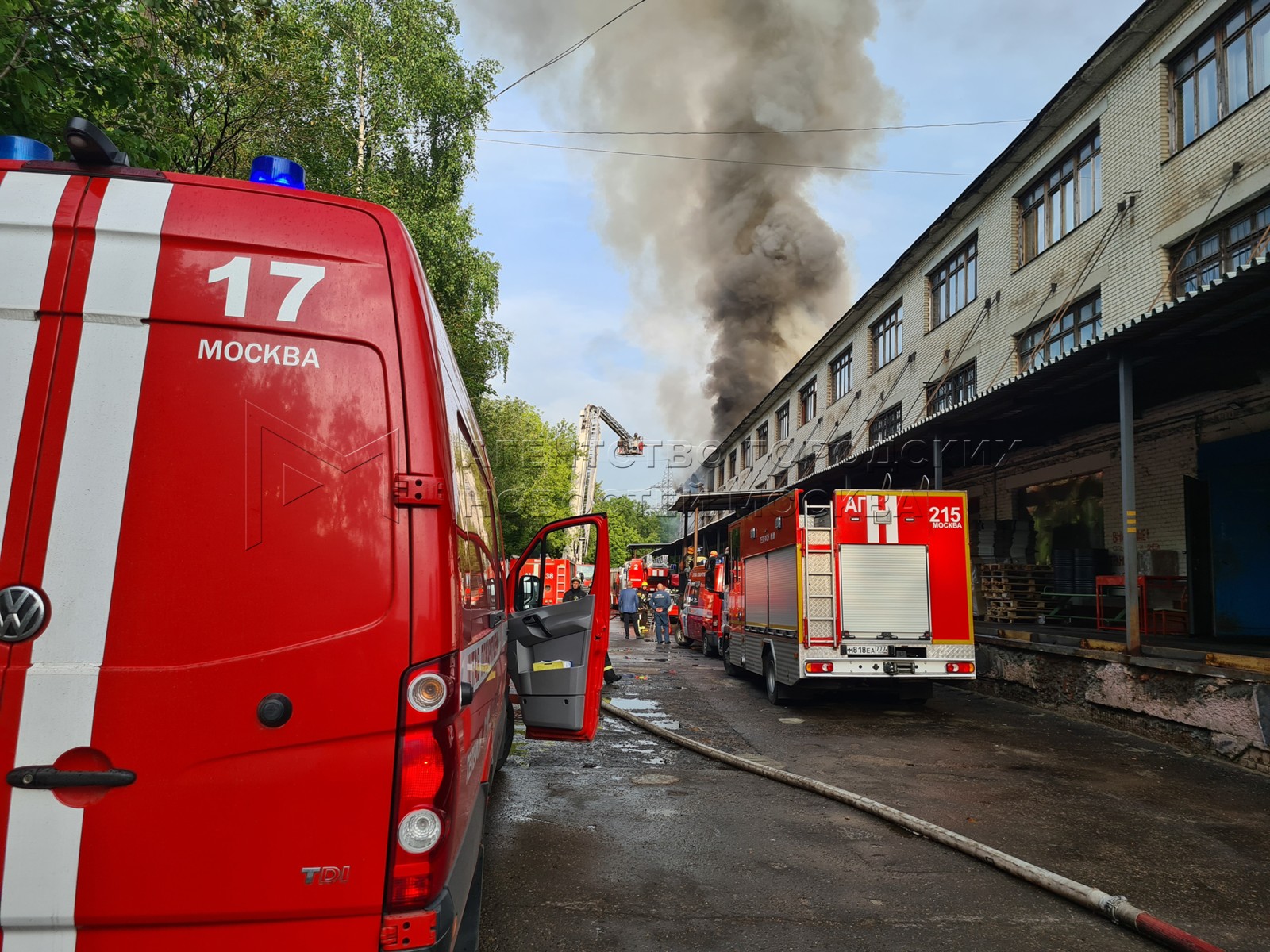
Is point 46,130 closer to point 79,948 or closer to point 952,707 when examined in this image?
point 79,948

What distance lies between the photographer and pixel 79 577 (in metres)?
2.27

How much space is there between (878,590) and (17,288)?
10671 mm

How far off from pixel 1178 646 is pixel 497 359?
20.5m

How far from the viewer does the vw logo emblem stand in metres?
2.21

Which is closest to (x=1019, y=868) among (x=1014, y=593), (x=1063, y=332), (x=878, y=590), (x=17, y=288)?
(x=17, y=288)

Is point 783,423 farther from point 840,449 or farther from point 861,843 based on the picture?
point 861,843

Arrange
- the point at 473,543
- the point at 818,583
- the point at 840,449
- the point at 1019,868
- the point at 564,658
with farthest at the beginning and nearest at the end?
the point at 840,449
the point at 818,583
the point at 564,658
the point at 1019,868
the point at 473,543

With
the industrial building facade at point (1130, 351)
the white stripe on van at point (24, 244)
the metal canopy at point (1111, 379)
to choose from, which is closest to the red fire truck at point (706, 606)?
the metal canopy at point (1111, 379)

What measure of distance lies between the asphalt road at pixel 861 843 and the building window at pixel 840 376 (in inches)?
826

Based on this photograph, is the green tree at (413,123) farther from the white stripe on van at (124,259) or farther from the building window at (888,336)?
the white stripe on van at (124,259)

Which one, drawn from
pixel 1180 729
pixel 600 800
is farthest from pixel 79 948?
pixel 1180 729

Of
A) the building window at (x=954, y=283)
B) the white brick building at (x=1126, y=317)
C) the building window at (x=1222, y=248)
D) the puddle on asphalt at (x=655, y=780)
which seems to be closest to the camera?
the puddle on asphalt at (x=655, y=780)

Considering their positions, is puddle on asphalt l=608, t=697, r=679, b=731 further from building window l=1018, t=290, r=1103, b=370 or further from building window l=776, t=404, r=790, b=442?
building window l=776, t=404, r=790, b=442

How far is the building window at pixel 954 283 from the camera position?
2167 centimetres
